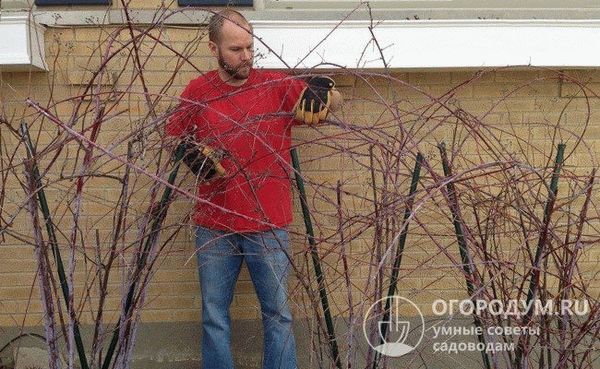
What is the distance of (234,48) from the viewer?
312 cm

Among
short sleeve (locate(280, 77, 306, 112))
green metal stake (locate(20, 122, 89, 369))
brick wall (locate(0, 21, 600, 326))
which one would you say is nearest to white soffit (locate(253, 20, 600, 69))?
brick wall (locate(0, 21, 600, 326))

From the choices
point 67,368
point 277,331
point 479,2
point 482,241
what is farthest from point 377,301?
point 479,2

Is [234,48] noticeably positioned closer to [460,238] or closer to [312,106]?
[312,106]

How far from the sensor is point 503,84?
3.75m

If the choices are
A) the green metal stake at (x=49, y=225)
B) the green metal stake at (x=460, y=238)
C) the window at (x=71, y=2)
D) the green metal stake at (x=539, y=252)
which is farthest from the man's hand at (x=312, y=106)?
the window at (x=71, y=2)

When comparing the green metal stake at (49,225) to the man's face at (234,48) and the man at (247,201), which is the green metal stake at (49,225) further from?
the man's face at (234,48)

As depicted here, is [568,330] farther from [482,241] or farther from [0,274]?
[0,274]

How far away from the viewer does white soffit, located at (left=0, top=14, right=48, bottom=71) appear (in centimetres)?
345

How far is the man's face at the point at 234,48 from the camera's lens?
307 centimetres

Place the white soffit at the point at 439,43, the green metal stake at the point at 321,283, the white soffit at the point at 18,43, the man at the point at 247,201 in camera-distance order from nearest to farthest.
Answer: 1. the green metal stake at the point at 321,283
2. the man at the point at 247,201
3. the white soffit at the point at 18,43
4. the white soffit at the point at 439,43

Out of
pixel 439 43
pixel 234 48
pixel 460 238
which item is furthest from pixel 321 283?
pixel 439 43

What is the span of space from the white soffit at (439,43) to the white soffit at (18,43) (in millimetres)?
1132

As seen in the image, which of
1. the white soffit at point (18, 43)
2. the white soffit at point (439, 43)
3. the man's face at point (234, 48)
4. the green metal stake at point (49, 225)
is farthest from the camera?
the white soffit at point (439, 43)

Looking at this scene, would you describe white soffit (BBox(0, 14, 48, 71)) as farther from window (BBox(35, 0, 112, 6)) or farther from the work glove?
the work glove
